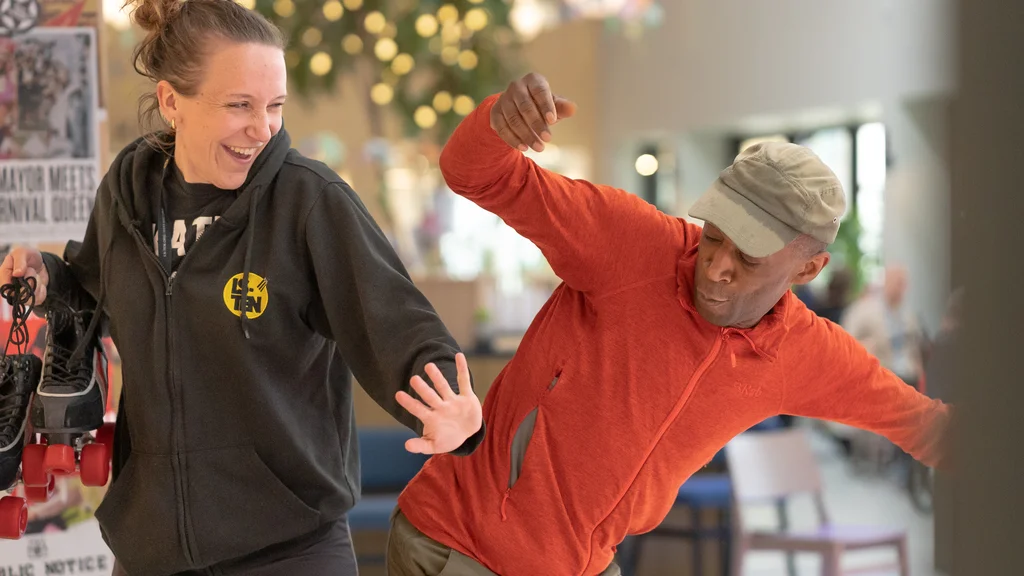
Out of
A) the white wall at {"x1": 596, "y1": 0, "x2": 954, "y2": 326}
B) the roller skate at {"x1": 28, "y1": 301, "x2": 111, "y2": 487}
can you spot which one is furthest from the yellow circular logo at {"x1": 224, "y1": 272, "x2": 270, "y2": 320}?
the white wall at {"x1": 596, "y1": 0, "x2": 954, "y2": 326}

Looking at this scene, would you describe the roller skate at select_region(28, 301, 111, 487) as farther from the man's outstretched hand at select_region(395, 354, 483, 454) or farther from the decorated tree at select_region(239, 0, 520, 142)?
the decorated tree at select_region(239, 0, 520, 142)

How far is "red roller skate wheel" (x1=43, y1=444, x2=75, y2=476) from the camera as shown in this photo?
1.61 meters

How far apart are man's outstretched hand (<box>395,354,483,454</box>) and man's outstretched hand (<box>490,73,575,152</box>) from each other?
30 centimetres

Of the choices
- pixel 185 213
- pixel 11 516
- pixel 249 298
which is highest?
pixel 185 213

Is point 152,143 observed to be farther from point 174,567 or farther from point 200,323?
point 174,567

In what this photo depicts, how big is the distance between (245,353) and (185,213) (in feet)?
0.79

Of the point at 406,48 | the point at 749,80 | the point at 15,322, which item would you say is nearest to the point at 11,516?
the point at 15,322

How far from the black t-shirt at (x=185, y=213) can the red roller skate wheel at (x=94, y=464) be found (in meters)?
0.31

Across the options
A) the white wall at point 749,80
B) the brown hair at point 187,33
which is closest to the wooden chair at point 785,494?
the white wall at point 749,80

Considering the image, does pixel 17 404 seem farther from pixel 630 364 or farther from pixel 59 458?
pixel 630 364

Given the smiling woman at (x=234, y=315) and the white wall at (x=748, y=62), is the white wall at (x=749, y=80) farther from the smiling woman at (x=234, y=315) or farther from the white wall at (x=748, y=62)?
the smiling woman at (x=234, y=315)

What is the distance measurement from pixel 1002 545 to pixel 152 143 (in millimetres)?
1433

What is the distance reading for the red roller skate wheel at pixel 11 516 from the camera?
66.9 inches

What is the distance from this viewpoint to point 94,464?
1.65 meters
